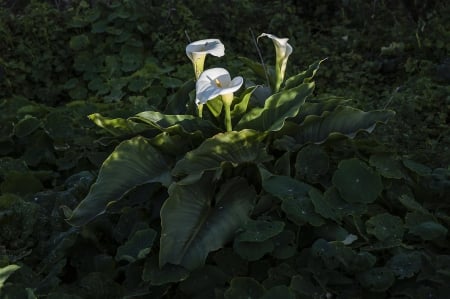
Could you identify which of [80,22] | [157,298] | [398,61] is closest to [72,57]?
[80,22]

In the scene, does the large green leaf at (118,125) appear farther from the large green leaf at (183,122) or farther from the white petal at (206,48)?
the white petal at (206,48)

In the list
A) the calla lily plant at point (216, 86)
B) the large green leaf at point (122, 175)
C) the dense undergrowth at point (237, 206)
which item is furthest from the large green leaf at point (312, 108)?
the large green leaf at point (122, 175)

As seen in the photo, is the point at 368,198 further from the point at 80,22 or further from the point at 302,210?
the point at 80,22

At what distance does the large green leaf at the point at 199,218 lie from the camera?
259cm

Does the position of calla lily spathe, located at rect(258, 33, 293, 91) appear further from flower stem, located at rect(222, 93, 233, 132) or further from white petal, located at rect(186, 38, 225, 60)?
flower stem, located at rect(222, 93, 233, 132)

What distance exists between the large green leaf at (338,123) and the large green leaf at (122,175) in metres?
0.59

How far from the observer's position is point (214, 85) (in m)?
2.71

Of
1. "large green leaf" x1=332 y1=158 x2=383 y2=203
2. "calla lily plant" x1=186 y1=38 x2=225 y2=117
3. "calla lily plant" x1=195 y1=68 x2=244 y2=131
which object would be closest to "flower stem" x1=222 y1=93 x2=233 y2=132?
"calla lily plant" x1=195 y1=68 x2=244 y2=131

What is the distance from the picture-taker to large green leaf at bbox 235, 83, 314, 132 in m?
2.90

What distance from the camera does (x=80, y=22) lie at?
5.31 meters

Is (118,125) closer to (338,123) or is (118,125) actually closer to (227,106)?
(227,106)

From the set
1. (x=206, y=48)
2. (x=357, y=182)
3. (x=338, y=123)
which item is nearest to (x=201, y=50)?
(x=206, y=48)

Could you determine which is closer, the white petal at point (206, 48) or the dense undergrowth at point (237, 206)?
the dense undergrowth at point (237, 206)

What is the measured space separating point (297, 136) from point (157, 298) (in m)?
0.90
